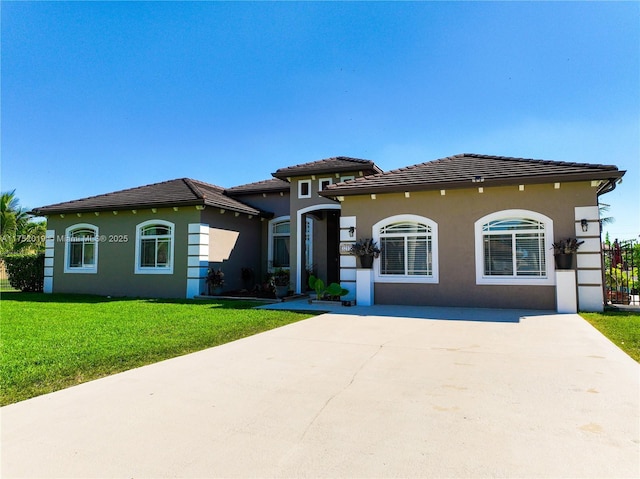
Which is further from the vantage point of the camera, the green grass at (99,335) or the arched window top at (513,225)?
the arched window top at (513,225)

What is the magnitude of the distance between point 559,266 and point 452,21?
6.82m

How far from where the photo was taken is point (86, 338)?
6.47 m

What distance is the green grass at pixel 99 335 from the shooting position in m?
4.48

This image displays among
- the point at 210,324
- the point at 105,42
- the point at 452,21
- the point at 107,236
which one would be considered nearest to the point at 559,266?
the point at 452,21

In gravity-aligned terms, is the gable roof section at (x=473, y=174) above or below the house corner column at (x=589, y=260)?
above

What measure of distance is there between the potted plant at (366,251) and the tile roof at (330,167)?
3.47 meters

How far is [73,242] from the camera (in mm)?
16016

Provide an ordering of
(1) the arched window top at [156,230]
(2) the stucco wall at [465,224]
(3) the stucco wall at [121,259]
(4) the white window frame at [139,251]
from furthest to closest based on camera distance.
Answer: (1) the arched window top at [156,230] → (4) the white window frame at [139,251] → (3) the stucco wall at [121,259] → (2) the stucco wall at [465,224]

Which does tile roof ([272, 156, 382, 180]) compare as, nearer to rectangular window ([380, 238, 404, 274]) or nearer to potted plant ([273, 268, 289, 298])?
rectangular window ([380, 238, 404, 274])

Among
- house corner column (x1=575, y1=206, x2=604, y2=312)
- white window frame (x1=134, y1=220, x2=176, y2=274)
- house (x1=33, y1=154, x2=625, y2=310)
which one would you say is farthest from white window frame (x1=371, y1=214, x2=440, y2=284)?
white window frame (x1=134, y1=220, x2=176, y2=274)

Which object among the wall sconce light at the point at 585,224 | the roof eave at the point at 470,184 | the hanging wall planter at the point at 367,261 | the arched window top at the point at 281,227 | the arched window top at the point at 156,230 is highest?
the roof eave at the point at 470,184

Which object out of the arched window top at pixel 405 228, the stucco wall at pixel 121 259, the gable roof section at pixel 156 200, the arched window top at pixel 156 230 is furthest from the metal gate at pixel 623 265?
the arched window top at pixel 156 230

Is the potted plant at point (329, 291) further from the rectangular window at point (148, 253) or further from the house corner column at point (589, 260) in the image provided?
the rectangular window at point (148, 253)

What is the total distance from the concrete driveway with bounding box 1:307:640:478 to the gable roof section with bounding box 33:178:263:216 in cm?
929
